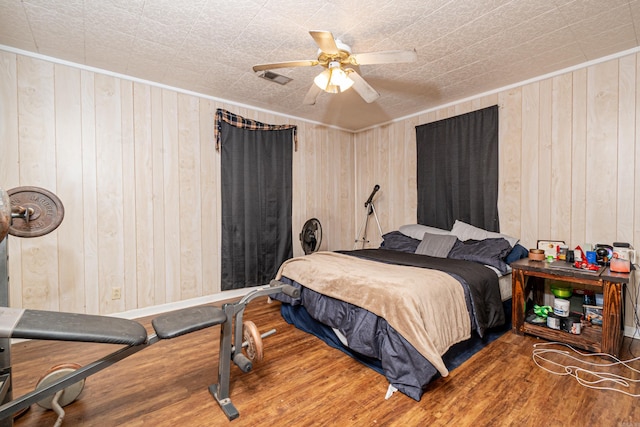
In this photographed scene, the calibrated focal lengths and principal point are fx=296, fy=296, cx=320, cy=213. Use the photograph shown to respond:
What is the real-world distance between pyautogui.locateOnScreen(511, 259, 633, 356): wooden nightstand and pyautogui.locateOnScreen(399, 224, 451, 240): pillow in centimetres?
96

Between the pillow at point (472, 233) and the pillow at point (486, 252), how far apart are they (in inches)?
3.7

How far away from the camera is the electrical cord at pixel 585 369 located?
5.88 feet

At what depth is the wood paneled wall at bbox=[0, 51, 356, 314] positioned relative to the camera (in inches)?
96.6

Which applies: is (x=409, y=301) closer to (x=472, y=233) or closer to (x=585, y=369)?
(x=585, y=369)

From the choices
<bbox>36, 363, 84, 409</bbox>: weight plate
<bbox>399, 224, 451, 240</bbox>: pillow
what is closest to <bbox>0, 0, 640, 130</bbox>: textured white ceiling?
<bbox>399, 224, 451, 240</bbox>: pillow

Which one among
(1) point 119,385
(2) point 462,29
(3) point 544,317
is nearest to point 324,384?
(1) point 119,385

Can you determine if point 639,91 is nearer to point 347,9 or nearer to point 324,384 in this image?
point 347,9

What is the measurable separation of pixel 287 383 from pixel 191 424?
1.85 ft

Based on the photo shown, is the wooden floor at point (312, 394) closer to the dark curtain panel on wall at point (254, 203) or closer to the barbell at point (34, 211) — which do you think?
the barbell at point (34, 211)

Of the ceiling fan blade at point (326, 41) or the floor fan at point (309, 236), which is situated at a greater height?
the ceiling fan blade at point (326, 41)

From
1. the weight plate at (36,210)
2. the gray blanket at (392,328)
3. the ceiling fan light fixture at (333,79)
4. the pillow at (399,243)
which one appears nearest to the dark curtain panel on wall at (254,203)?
the gray blanket at (392,328)

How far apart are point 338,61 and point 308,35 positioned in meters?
0.35

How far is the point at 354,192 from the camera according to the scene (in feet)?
15.8

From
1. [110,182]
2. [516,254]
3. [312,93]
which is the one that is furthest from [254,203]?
[516,254]
